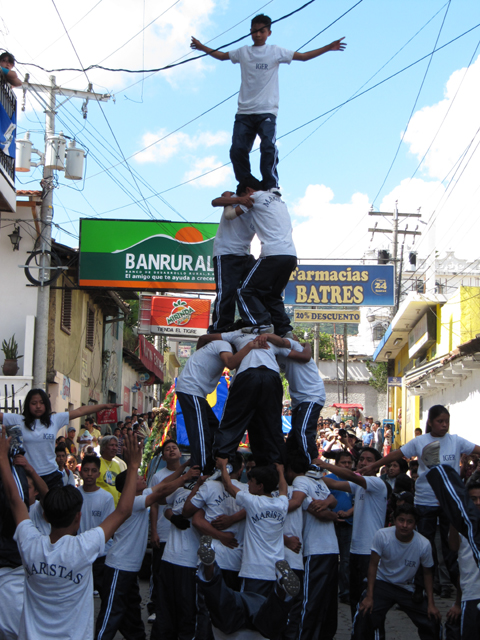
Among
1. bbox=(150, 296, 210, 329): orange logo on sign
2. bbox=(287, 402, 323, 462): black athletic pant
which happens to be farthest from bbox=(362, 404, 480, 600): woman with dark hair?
bbox=(150, 296, 210, 329): orange logo on sign

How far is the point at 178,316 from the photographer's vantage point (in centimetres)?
2130

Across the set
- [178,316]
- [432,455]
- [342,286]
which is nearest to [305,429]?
[432,455]

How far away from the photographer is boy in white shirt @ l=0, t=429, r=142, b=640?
Answer: 12.3 feet

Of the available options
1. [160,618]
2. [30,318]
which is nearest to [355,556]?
[160,618]

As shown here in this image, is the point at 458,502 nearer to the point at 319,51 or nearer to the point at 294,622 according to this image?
the point at 294,622

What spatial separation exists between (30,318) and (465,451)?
38.6 ft

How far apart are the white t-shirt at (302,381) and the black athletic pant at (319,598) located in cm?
144

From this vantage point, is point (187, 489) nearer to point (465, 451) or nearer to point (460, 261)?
point (465, 451)

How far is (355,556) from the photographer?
662 cm

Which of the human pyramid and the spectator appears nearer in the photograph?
the human pyramid

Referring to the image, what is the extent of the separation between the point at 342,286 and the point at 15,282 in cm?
981

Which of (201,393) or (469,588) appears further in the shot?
(201,393)

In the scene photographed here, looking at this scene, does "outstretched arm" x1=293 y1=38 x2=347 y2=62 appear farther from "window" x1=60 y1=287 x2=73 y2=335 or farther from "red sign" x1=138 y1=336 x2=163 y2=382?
"red sign" x1=138 y1=336 x2=163 y2=382

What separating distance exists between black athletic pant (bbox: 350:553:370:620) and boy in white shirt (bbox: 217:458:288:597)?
1421 mm
